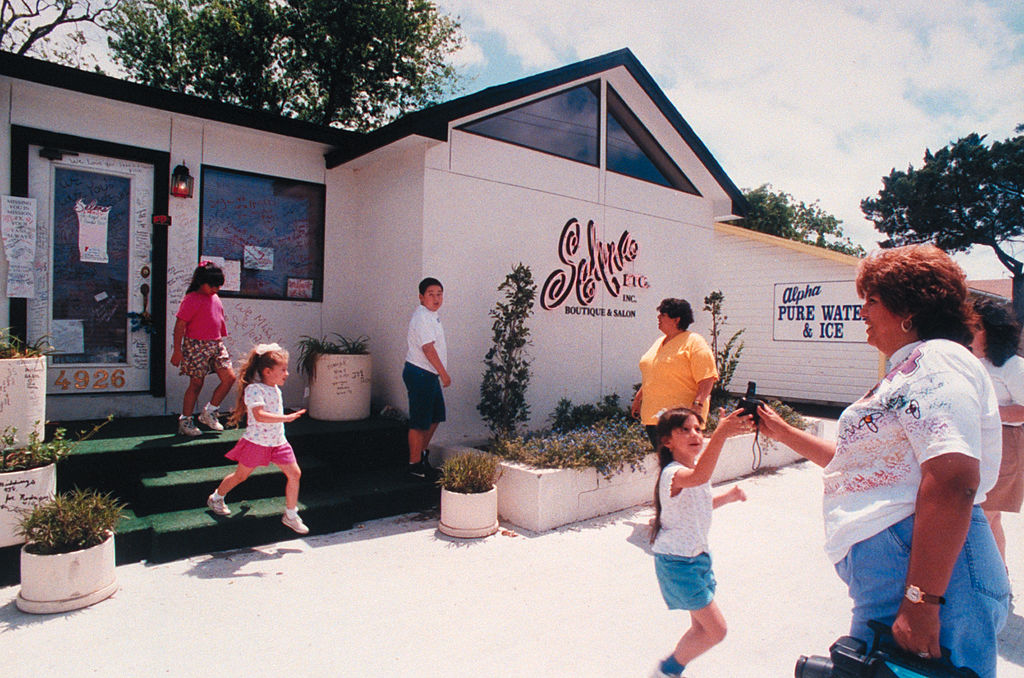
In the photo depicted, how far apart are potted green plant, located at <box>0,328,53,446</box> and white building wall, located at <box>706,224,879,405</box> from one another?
455 inches

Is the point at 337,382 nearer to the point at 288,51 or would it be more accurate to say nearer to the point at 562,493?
the point at 562,493

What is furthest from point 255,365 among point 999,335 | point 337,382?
point 999,335

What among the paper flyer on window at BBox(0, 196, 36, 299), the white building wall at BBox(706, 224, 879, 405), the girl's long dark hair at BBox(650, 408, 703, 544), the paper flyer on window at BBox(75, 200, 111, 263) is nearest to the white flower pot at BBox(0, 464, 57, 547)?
the paper flyer on window at BBox(0, 196, 36, 299)

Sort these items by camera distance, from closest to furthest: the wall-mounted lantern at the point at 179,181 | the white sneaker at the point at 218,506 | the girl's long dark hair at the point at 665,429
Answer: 1. the girl's long dark hair at the point at 665,429
2. the white sneaker at the point at 218,506
3. the wall-mounted lantern at the point at 179,181

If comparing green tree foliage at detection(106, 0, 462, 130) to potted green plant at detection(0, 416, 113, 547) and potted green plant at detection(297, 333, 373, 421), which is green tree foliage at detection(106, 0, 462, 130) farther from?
potted green plant at detection(0, 416, 113, 547)

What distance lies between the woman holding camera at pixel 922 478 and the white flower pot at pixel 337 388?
5159 mm

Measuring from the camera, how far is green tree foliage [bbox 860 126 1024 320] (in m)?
25.1

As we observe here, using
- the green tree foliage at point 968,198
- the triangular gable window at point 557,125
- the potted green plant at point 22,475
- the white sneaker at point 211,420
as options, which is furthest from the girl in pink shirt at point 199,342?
the green tree foliage at point 968,198

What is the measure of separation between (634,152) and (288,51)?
14243 mm

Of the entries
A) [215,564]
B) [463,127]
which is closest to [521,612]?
[215,564]

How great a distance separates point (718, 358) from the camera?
9.59 meters

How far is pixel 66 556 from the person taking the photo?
131 inches

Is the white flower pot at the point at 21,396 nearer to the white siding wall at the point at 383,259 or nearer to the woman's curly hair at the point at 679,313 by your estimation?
the white siding wall at the point at 383,259

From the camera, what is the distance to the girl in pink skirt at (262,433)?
4.35 meters
